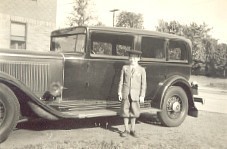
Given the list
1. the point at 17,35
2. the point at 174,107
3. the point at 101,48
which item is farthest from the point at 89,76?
the point at 17,35

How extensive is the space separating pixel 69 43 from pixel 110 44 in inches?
29.8

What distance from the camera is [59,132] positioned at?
5551 millimetres

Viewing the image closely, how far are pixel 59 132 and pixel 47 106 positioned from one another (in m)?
0.76

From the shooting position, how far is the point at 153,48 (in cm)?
658

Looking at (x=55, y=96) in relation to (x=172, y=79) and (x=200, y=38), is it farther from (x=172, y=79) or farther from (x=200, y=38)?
(x=200, y=38)

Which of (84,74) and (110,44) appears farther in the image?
(110,44)

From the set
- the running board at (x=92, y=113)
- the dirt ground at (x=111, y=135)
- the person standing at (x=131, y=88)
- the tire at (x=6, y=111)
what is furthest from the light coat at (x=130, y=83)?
the tire at (x=6, y=111)

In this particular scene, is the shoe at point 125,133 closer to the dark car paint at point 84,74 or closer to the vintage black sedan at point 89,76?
the vintage black sedan at point 89,76

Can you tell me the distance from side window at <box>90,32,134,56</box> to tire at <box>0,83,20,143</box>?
1.70 meters

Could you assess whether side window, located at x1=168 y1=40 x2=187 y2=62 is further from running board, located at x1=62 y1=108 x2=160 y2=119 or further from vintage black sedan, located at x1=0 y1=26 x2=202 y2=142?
running board, located at x1=62 y1=108 x2=160 y2=119

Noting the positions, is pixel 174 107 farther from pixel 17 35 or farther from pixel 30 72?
pixel 17 35

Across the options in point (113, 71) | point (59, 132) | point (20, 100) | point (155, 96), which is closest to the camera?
point (20, 100)

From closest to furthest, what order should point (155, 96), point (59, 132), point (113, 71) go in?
1. point (59, 132)
2. point (113, 71)
3. point (155, 96)

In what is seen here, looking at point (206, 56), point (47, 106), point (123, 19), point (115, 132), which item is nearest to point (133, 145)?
point (115, 132)
